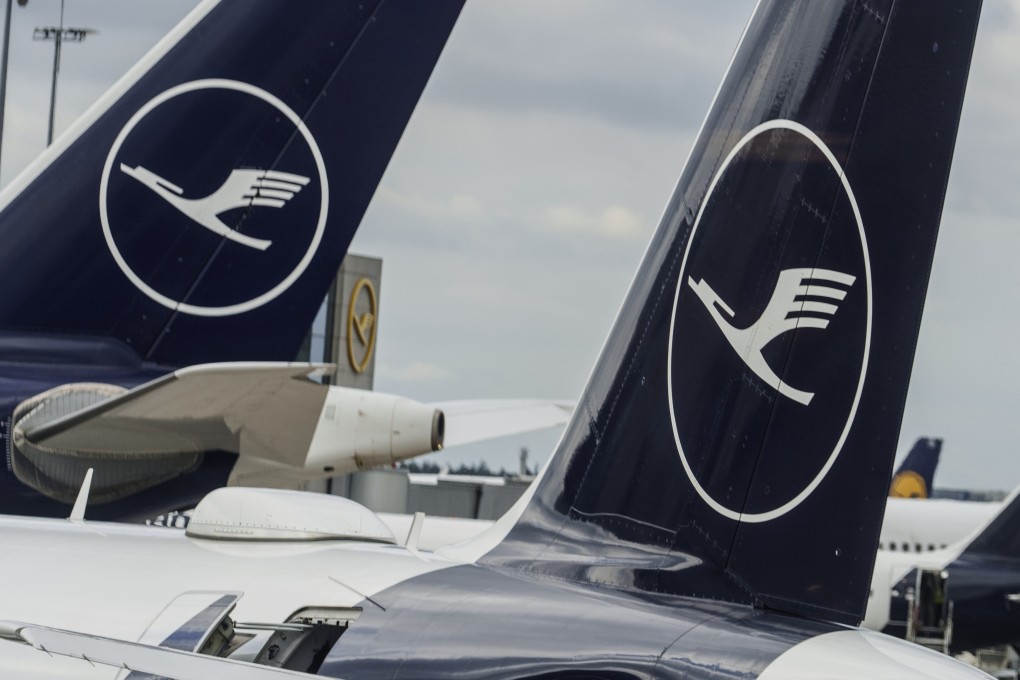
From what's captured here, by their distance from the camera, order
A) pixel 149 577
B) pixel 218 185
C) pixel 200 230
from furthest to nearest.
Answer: pixel 218 185 < pixel 200 230 < pixel 149 577

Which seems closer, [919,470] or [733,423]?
[733,423]

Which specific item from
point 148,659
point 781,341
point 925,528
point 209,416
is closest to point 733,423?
point 781,341

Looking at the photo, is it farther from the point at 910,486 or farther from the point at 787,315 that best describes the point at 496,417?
the point at 910,486

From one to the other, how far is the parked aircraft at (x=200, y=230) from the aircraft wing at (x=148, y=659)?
172 inches

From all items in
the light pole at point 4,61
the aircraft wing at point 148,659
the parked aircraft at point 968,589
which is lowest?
the parked aircraft at point 968,589

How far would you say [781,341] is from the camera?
6.91m

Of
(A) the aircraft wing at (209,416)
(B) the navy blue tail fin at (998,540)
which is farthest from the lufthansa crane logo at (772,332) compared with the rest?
(B) the navy blue tail fin at (998,540)

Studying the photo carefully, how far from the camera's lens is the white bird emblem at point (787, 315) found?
272 inches

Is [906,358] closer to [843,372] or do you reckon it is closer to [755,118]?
[843,372]

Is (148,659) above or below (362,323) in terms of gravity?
below

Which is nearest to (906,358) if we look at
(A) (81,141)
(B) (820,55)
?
A: (B) (820,55)

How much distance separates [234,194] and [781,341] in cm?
542

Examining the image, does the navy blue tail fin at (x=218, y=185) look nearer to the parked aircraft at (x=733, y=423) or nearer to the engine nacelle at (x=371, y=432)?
the engine nacelle at (x=371, y=432)

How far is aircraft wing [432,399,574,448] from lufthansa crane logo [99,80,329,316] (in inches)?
65.8
